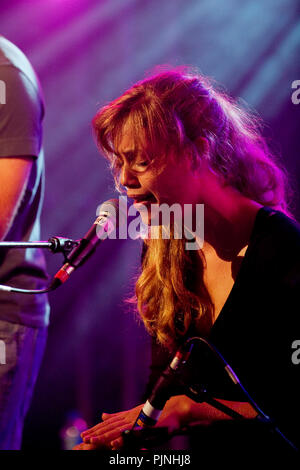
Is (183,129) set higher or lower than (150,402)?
higher

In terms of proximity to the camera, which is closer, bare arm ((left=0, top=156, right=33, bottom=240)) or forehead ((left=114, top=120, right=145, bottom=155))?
forehead ((left=114, top=120, right=145, bottom=155))

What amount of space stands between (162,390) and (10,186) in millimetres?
1094

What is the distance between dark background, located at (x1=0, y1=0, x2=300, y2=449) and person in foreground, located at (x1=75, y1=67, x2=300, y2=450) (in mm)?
2104

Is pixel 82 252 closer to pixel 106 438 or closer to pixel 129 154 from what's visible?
pixel 129 154

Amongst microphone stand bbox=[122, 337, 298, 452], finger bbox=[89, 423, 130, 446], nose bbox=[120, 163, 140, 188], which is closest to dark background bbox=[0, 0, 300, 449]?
nose bbox=[120, 163, 140, 188]

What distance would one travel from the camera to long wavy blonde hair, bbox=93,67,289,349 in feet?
5.53

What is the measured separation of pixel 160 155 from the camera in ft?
5.42

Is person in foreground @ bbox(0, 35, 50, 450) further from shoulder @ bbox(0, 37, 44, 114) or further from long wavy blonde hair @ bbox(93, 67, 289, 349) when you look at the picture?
long wavy blonde hair @ bbox(93, 67, 289, 349)

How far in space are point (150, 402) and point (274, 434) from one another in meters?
0.27

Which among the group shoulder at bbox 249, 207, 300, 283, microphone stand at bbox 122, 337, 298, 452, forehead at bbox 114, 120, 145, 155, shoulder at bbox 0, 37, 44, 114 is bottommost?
microphone stand at bbox 122, 337, 298, 452

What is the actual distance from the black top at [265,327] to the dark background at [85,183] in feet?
7.77

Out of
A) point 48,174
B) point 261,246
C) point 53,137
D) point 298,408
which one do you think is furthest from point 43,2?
point 298,408

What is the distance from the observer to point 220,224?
5.93 feet
